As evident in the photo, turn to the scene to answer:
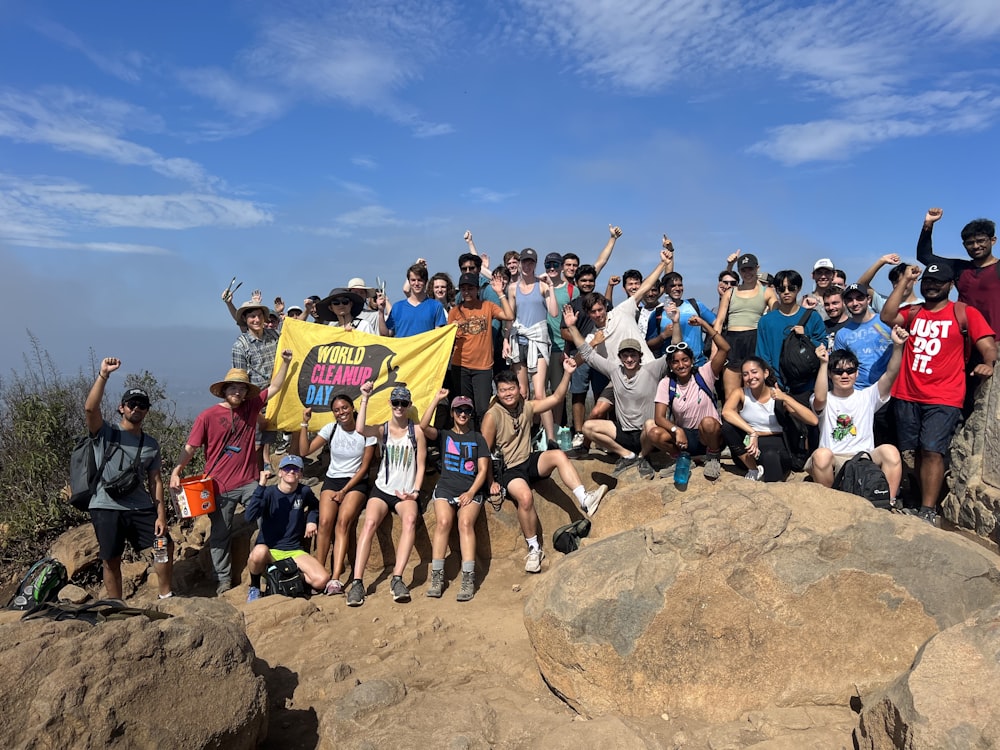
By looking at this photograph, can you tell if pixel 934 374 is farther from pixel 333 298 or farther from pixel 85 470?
pixel 85 470

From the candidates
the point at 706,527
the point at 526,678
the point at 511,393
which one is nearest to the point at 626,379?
the point at 511,393

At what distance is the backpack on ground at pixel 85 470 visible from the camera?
20.6ft

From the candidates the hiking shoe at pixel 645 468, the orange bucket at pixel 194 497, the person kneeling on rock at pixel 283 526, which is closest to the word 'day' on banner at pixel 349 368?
the person kneeling on rock at pixel 283 526

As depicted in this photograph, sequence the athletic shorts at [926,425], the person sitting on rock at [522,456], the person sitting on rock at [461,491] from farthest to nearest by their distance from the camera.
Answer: the person sitting on rock at [522,456] → the person sitting on rock at [461,491] → the athletic shorts at [926,425]

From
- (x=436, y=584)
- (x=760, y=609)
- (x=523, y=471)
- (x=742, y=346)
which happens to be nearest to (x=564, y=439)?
(x=523, y=471)

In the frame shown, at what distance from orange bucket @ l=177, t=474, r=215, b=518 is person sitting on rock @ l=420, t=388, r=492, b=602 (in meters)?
2.49

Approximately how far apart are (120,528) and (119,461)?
0.71 meters

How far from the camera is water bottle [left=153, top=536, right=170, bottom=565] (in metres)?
6.52

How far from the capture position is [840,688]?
13.1ft

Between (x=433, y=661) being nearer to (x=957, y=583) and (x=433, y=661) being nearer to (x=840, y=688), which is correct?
(x=840, y=688)

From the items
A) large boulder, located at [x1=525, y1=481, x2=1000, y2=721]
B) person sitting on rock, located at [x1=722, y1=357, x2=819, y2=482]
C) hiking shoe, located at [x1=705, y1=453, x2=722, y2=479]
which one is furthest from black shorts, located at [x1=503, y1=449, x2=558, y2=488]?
large boulder, located at [x1=525, y1=481, x2=1000, y2=721]

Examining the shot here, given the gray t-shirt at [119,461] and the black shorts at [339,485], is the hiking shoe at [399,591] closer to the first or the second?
the black shorts at [339,485]

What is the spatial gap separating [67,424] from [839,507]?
40.8 feet

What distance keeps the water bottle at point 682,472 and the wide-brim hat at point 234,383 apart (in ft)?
15.5
